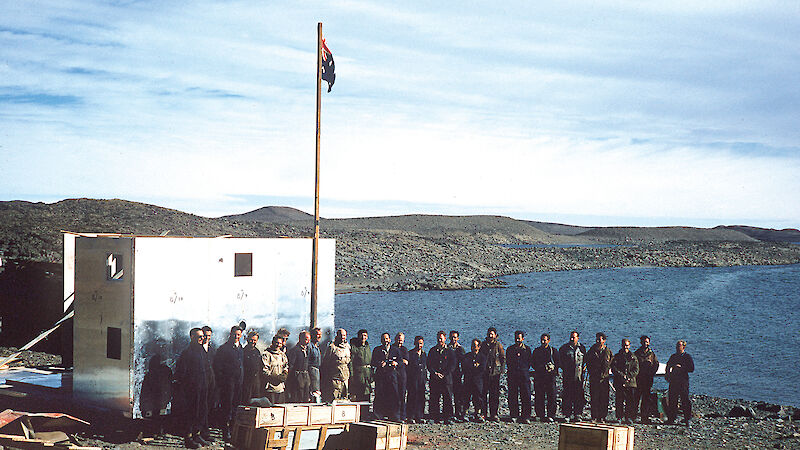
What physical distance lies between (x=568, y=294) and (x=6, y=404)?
7458 centimetres

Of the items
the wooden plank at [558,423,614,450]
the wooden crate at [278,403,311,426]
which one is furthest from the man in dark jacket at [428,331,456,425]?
the wooden plank at [558,423,614,450]

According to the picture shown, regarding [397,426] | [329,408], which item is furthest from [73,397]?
[397,426]

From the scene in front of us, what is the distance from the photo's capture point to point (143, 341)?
13422 mm

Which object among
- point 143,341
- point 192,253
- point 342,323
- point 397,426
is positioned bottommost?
point 342,323

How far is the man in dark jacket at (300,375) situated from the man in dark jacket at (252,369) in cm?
54

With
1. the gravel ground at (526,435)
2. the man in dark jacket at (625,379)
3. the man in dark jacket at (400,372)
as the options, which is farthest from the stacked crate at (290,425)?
the man in dark jacket at (625,379)

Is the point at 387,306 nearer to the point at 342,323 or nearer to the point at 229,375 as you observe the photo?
the point at 342,323

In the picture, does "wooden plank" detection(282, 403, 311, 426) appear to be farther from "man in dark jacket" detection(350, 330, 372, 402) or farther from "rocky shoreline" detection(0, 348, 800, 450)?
"man in dark jacket" detection(350, 330, 372, 402)

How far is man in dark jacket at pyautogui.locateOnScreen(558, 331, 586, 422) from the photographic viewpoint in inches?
608

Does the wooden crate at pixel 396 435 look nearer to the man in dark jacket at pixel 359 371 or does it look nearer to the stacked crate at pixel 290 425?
the stacked crate at pixel 290 425

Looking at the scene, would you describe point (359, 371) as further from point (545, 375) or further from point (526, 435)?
point (545, 375)

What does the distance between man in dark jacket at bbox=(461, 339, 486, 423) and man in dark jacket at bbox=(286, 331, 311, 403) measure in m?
3.36

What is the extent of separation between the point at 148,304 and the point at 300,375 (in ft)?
9.53

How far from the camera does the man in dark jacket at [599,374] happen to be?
15.3m
